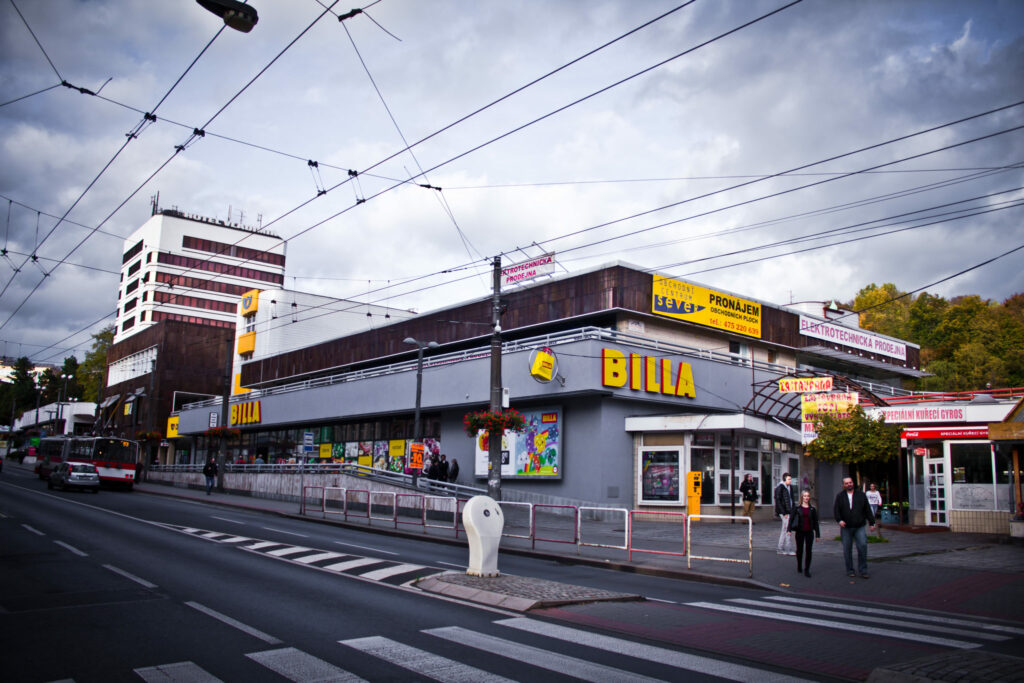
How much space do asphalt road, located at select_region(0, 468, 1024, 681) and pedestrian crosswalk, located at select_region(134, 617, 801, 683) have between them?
0.02 metres

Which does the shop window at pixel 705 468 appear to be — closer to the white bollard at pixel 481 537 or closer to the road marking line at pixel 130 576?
the white bollard at pixel 481 537

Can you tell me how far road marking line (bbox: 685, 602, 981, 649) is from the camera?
8.63 metres

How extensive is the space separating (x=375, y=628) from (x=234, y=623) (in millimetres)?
1615

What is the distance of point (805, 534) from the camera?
559 inches

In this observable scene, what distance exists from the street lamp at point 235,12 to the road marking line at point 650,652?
335 inches

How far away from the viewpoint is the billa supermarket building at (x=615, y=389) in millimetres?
28125

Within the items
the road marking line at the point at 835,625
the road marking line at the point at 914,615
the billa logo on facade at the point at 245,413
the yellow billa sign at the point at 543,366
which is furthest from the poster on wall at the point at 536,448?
the billa logo on facade at the point at 245,413

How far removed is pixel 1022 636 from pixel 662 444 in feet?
→ 63.2

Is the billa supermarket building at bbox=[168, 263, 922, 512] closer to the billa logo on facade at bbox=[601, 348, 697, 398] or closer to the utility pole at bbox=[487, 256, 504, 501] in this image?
the billa logo on facade at bbox=[601, 348, 697, 398]

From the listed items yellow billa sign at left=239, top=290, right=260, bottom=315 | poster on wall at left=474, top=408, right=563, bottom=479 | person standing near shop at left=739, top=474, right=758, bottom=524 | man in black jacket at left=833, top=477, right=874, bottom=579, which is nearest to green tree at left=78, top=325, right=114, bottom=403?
yellow billa sign at left=239, top=290, right=260, bottom=315

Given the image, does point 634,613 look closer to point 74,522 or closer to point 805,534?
point 805,534

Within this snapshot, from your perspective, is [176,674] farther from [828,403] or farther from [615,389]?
[615,389]

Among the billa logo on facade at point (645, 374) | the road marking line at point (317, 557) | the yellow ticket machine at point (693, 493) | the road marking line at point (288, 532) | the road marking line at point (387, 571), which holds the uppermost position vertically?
the billa logo on facade at point (645, 374)

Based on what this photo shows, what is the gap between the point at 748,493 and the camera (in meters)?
26.7
